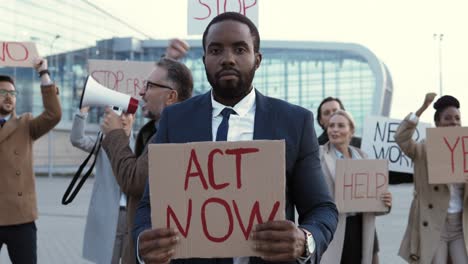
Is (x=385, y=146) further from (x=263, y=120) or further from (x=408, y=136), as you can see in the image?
(x=263, y=120)

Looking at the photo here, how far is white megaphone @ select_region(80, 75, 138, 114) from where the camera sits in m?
3.74

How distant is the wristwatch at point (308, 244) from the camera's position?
1842 mm

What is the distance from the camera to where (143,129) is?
324 centimetres

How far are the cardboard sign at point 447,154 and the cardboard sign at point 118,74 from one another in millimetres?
2263

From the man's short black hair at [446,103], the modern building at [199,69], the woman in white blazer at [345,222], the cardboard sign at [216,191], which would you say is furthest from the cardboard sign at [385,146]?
the modern building at [199,69]

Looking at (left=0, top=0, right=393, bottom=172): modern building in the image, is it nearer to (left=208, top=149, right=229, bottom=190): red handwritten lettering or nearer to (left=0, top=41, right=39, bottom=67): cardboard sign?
(left=0, top=41, right=39, bottom=67): cardboard sign

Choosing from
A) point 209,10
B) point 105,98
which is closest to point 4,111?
point 105,98

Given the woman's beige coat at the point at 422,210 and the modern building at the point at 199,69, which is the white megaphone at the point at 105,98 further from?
the modern building at the point at 199,69

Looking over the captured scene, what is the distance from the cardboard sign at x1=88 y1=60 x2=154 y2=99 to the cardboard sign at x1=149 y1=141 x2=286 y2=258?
11.4 ft

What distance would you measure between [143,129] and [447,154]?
2170mm

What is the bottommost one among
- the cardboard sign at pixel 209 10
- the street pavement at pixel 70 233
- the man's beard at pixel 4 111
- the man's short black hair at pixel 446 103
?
the street pavement at pixel 70 233

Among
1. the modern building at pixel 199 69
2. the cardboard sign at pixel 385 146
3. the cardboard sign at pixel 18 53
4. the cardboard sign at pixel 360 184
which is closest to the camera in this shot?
the cardboard sign at pixel 360 184

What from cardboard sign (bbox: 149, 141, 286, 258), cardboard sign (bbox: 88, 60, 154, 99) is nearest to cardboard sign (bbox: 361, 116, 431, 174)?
cardboard sign (bbox: 88, 60, 154, 99)

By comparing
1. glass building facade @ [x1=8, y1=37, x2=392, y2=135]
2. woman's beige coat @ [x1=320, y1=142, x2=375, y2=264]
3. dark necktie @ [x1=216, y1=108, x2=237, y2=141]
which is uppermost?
glass building facade @ [x1=8, y1=37, x2=392, y2=135]
